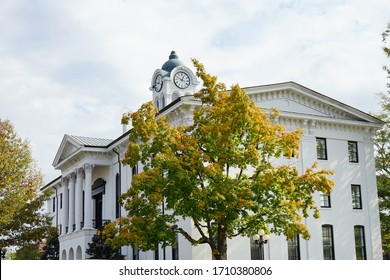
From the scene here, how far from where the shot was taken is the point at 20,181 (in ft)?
133

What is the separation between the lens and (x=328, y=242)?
38.3 m

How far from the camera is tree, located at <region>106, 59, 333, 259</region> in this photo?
26.0 m

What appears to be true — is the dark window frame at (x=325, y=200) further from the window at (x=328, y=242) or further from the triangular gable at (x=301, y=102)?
the triangular gable at (x=301, y=102)

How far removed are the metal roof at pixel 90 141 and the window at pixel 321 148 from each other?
1716cm

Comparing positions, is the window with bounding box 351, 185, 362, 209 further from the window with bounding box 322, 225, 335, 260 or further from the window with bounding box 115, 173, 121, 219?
the window with bounding box 115, 173, 121, 219

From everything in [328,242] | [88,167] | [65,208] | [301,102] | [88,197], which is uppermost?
[301,102]

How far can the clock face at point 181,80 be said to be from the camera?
65.4 metres

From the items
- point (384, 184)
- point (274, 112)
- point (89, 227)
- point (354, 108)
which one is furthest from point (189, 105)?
point (384, 184)

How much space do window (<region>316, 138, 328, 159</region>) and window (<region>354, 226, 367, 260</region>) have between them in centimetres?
515

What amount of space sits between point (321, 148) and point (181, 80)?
28.9m

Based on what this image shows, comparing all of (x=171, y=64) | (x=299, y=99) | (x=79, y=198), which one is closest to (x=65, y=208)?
(x=79, y=198)

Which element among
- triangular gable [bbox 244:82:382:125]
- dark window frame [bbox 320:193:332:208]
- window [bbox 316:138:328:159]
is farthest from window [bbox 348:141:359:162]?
dark window frame [bbox 320:193:332:208]

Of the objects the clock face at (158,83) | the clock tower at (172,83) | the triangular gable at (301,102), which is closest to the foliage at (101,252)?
the triangular gable at (301,102)

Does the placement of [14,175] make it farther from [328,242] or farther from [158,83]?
[158,83]
